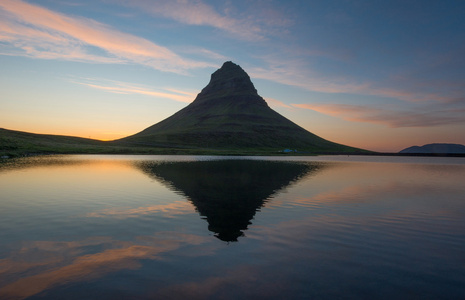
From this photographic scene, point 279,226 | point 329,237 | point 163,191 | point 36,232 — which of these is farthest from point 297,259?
point 163,191

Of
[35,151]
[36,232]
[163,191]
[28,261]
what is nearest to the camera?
[28,261]

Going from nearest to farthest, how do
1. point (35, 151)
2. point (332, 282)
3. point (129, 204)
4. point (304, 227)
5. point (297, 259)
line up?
point (332, 282), point (297, 259), point (304, 227), point (129, 204), point (35, 151)

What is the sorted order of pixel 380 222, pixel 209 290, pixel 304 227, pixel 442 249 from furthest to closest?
1. pixel 380 222
2. pixel 304 227
3. pixel 442 249
4. pixel 209 290

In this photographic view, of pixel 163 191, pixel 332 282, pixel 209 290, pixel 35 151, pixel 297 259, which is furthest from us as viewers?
pixel 35 151

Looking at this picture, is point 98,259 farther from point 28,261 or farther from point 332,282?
point 332,282

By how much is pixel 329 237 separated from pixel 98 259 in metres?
12.7

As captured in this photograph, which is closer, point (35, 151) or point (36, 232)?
point (36, 232)

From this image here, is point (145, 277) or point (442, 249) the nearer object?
point (145, 277)

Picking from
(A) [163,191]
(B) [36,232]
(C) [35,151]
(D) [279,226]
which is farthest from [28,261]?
(C) [35,151]

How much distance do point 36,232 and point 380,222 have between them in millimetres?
23263

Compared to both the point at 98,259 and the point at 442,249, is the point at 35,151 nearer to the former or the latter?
the point at 98,259

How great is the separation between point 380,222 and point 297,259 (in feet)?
37.1

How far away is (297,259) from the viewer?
13172 millimetres

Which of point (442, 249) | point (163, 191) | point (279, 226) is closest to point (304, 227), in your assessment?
point (279, 226)
